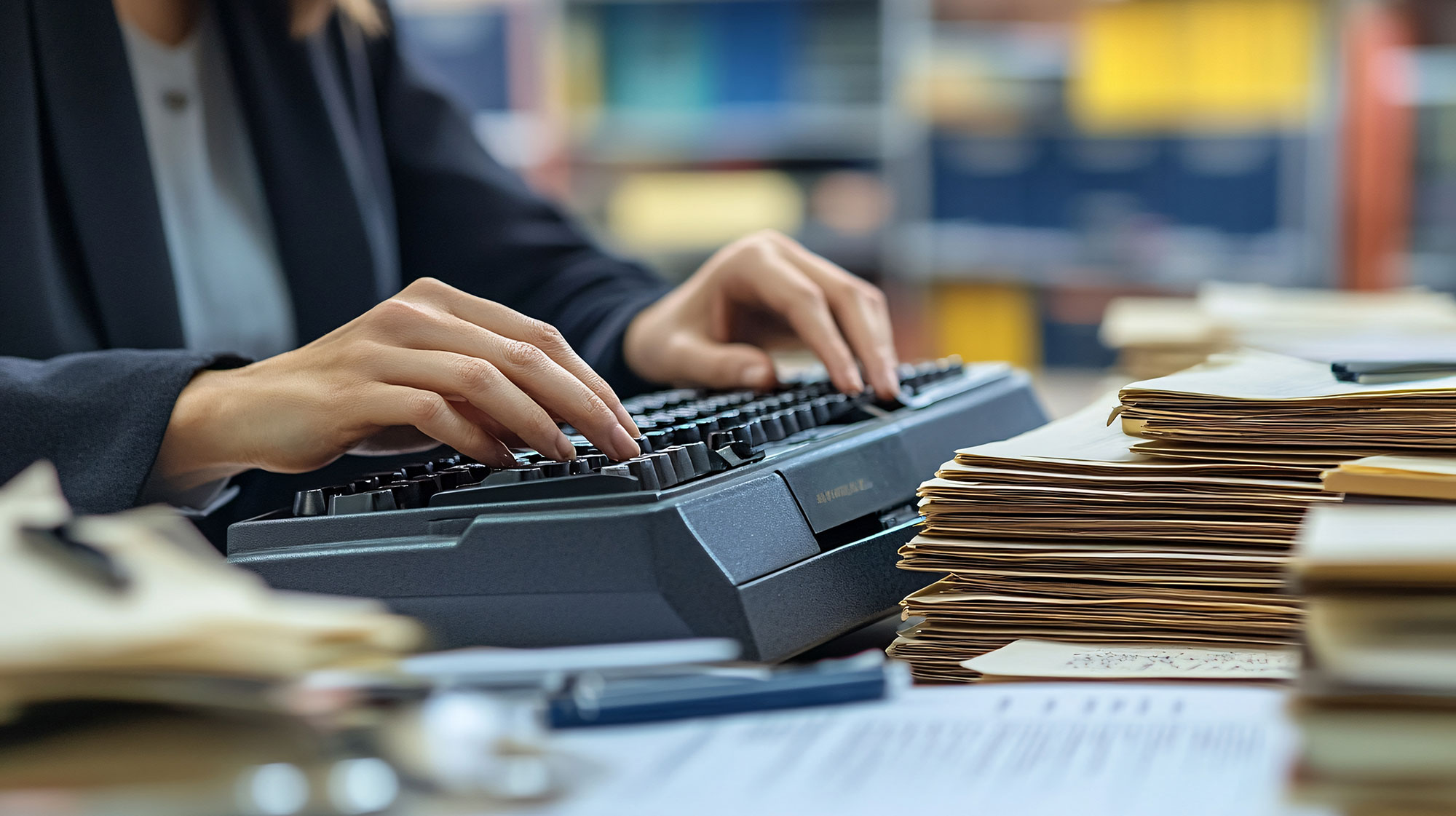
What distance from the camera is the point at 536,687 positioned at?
0.36 meters

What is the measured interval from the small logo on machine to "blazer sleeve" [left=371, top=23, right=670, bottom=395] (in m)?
0.50

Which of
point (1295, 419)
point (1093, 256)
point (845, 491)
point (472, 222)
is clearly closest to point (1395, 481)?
point (1295, 419)

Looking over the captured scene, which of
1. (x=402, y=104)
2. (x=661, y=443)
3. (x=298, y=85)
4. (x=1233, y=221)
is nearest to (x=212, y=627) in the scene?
(x=661, y=443)

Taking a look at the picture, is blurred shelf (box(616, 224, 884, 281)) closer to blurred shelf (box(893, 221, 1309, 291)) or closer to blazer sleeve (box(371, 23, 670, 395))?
blurred shelf (box(893, 221, 1309, 291))

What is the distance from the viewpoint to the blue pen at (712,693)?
369 mm

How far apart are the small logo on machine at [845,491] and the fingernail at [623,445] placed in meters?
0.08

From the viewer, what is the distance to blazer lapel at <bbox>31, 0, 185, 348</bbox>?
825 mm

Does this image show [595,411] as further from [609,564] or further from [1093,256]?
[1093,256]

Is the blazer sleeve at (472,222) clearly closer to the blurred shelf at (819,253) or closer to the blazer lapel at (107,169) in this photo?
the blazer lapel at (107,169)

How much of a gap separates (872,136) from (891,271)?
1.07ft

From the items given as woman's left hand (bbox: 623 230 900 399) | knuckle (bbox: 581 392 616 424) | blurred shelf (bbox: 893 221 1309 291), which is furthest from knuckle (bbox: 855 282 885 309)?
blurred shelf (bbox: 893 221 1309 291)

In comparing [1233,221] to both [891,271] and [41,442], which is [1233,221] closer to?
[891,271]

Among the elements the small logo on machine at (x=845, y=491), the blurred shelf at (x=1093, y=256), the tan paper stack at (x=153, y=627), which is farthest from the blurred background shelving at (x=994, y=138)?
the tan paper stack at (x=153, y=627)

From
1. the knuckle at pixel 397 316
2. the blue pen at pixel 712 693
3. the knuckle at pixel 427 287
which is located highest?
the knuckle at pixel 427 287
